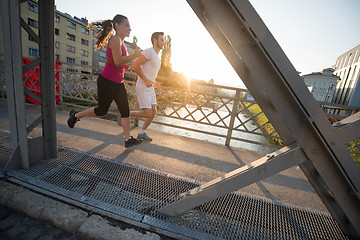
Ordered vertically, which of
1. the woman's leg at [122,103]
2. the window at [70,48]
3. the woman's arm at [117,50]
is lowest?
the woman's leg at [122,103]

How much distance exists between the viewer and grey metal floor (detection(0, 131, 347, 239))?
1.52m

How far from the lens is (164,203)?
5.70ft

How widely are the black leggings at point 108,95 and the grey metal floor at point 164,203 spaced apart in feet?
2.90

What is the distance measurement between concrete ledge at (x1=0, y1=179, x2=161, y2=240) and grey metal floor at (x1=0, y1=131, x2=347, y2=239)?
100 millimetres

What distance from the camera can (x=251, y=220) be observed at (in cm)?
168

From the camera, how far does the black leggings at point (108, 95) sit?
102 inches

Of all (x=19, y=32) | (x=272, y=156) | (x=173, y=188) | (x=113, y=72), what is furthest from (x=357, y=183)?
(x=19, y=32)

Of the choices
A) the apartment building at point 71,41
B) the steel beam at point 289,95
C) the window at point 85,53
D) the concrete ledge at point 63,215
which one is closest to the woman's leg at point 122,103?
the concrete ledge at point 63,215

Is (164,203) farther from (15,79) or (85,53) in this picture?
(85,53)

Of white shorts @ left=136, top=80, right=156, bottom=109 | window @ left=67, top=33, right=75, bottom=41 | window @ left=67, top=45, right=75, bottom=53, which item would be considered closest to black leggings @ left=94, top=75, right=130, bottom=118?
white shorts @ left=136, top=80, right=156, bottom=109

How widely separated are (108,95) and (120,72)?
1.34 ft

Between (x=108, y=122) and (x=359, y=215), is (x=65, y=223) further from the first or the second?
(x=108, y=122)

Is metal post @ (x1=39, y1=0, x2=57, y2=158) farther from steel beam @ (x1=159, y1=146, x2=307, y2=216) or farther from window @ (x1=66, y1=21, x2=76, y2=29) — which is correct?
window @ (x1=66, y1=21, x2=76, y2=29)

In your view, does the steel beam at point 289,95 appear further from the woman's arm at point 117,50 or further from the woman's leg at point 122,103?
the woman's leg at point 122,103
